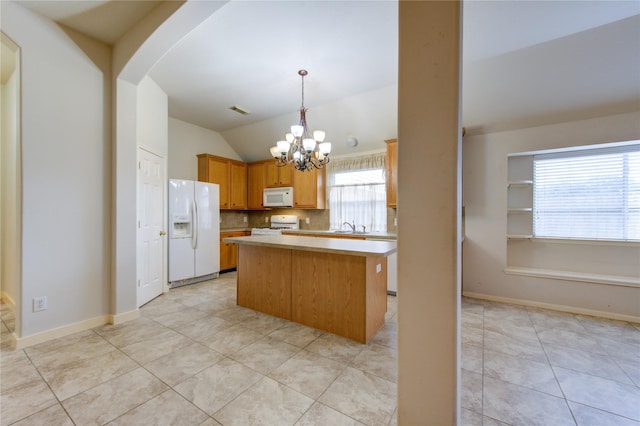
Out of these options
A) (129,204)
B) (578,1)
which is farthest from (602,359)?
(129,204)

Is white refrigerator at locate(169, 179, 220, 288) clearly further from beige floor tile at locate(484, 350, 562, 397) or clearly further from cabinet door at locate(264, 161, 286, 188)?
beige floor tile at locate(484, 350, 562, 397)

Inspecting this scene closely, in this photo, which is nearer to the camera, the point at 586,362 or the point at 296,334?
the point at 586,362

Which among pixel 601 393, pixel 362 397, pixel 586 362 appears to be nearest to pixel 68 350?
pixel 362 397

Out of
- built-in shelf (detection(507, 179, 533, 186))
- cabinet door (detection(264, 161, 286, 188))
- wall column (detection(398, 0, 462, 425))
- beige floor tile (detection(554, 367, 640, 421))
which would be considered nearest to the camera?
wall column (detection(398, 0, 462, 425))

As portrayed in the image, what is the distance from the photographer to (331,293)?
2529mm

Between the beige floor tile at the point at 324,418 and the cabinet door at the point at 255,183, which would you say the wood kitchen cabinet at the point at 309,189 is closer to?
the cabinet door at the point at 255,183

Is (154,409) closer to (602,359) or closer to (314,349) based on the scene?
(314,349)

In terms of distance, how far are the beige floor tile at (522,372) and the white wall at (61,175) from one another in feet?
12.2

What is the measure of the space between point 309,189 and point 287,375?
375 centimetres

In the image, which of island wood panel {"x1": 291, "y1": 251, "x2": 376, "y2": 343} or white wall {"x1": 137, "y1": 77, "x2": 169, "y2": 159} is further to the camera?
white wall {"x1": 137, "y1": 77, "x2": 169, "y2": 159}

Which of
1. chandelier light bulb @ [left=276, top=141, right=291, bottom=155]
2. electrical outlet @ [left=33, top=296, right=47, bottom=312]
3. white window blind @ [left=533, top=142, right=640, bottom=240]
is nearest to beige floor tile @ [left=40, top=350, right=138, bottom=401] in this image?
electrical outlet @ [left=33, top=296, right=47, bottom=312]

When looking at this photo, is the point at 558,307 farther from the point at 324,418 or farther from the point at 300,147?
the point at 300,147

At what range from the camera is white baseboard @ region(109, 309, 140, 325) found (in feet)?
8.80

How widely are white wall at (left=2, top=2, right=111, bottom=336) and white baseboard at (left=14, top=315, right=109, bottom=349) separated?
0.15ft
